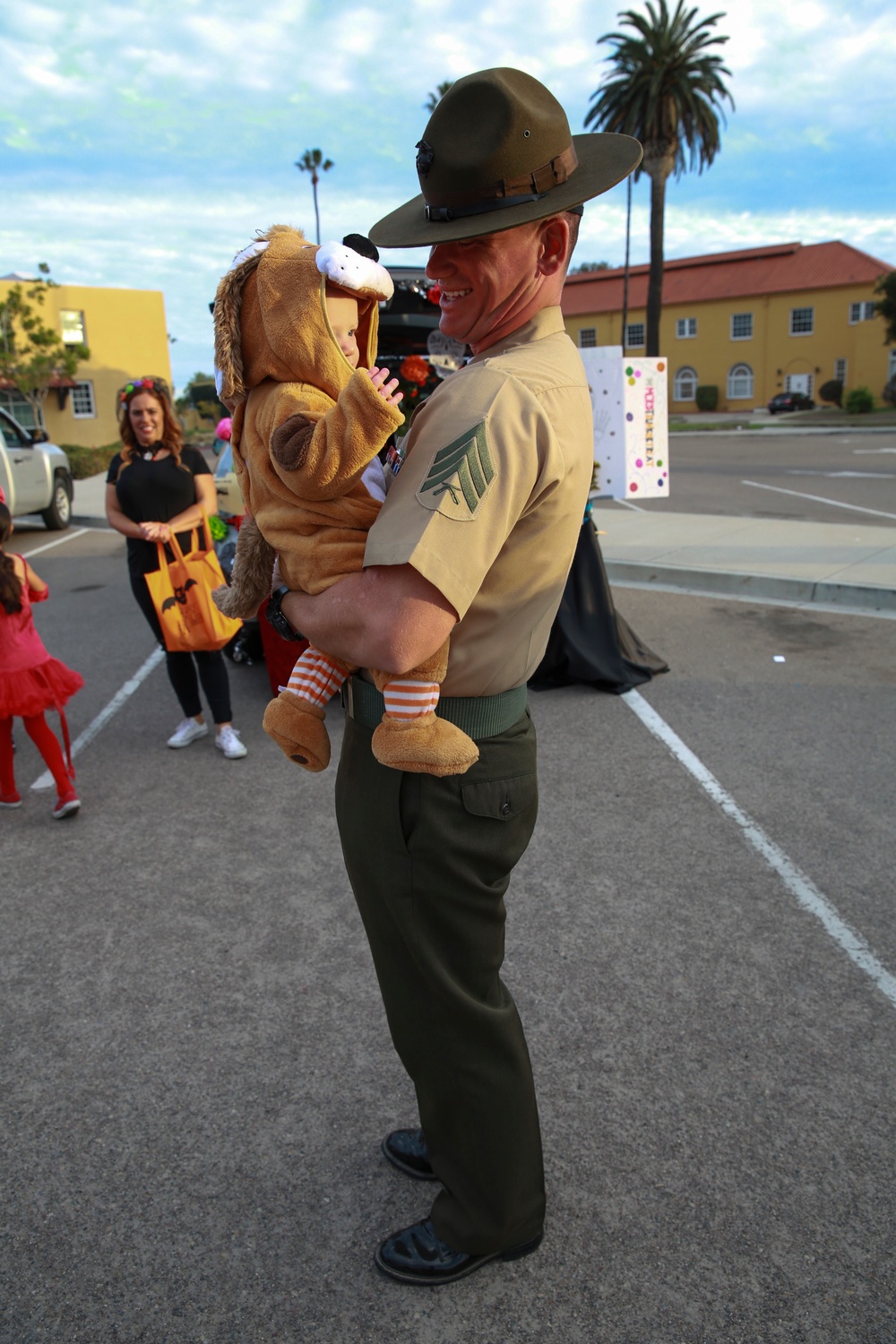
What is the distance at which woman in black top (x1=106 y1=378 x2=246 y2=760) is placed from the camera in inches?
192

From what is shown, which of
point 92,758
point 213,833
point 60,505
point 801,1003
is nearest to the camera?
point 801,1003

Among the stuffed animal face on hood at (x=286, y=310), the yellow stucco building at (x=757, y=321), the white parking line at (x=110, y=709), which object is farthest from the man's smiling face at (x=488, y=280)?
the yellow stucco building at (x=757, y=321)

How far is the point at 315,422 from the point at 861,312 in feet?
190

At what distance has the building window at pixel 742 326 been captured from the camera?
54.4 m

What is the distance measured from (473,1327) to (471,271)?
80.5 inches

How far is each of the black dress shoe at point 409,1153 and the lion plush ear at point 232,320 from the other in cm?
182

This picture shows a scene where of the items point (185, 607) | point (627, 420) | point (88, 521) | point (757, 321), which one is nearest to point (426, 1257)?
point (185, 607)

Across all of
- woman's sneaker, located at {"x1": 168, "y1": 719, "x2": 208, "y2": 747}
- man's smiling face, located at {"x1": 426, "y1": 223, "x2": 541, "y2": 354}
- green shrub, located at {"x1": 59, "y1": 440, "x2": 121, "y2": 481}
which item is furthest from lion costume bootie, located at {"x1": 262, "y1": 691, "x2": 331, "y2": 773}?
green shrub, located at {"x1": 59, "y1": 440, "x2": 121, "y2": 481}

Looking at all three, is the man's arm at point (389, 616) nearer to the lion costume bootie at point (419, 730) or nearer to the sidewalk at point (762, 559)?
the lion costume bootie at point (419, 730)

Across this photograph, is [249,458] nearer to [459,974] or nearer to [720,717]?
[459,974]

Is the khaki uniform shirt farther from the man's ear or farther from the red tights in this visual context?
the red tights

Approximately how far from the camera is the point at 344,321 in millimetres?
1547

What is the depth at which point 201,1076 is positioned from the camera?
260 centimetres

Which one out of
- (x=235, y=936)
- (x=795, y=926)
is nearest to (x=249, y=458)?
(x=235, y=936)
